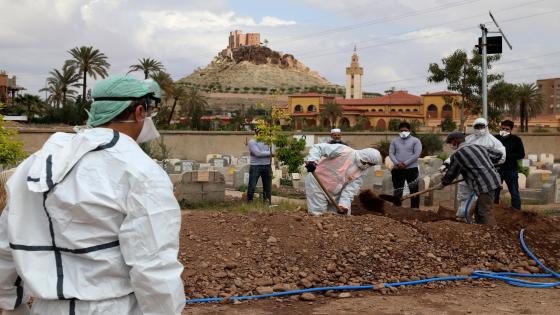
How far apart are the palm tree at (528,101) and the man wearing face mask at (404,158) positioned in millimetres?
38645

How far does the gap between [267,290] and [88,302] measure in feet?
11.4

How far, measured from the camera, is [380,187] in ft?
42.8

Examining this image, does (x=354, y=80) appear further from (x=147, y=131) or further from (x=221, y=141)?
(x=147, y=131)

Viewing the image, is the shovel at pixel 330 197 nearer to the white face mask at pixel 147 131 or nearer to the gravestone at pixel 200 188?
the gravestone at pixel 200 188

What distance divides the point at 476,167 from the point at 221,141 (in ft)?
78.3

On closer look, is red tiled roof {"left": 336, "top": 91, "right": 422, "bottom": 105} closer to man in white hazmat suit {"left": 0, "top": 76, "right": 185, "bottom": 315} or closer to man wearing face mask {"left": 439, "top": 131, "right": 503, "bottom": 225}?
man wearing face mask {"left": 439, "top": 131, "right": 503, "bottom": 225}

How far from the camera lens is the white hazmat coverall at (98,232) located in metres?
2.00

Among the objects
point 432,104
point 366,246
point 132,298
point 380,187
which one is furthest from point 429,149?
point 432,104

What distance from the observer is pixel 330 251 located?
244 inches

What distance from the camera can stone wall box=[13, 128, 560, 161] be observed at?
95.2 ft

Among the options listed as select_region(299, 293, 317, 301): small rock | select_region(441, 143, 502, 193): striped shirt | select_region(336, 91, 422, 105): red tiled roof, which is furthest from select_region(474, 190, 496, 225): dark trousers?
select_region(336, 91, 422, 105): red tiled roof

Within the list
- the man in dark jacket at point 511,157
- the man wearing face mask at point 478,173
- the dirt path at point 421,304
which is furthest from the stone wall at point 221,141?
the dirt path at point 421,304

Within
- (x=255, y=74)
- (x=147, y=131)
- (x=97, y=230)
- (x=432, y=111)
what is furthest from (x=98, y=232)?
Result: (x=255, y=74)

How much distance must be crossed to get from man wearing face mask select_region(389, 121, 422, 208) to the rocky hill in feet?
320
